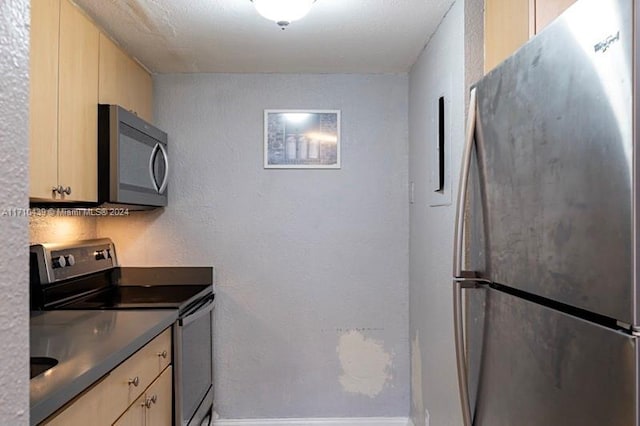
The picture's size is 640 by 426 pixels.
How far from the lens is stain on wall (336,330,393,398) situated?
304cm

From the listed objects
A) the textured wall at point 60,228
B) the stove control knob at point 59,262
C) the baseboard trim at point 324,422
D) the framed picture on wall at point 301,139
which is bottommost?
the baseboard trim at point 324,422

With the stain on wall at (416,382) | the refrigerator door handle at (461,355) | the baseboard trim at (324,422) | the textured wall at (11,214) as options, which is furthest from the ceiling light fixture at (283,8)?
the baseboard trim at (324,422)

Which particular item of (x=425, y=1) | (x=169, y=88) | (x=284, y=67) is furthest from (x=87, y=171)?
(x=425, y=1)

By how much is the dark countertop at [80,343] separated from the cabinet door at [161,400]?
0.21m

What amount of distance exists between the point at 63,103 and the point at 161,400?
1.21 m

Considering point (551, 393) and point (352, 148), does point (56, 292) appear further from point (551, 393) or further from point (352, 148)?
point (551, 393)

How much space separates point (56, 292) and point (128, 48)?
1.27 m

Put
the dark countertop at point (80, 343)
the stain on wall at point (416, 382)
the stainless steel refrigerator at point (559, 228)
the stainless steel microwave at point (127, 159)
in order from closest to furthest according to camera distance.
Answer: the stainless steel refrigerator at point (559, 228) < the dark countertop at point (80, 343) < the stainless steel microwave at point (127, 159) < the stain on wall at point (416, 382)

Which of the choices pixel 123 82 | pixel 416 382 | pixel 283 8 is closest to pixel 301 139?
pixel 123 82

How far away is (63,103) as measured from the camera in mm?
1812

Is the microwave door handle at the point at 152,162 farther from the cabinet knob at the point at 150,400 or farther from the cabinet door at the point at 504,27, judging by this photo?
the cabinet door at the point at 504,27

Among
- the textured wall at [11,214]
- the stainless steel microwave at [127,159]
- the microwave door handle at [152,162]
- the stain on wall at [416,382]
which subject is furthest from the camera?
the stain on wall at [416,382]

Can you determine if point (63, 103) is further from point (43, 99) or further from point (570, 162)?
point (570, 162)

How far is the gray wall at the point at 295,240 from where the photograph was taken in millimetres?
3004
